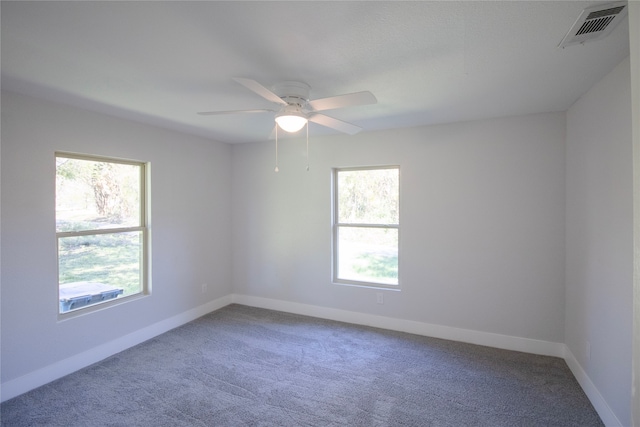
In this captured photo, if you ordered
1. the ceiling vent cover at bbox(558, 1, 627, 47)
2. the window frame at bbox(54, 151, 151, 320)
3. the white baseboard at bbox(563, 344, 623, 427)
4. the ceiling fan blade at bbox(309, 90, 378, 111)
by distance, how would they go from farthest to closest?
the window frame at bbox(54, 151, 151, 320) < the white baseboard at bbox(563, 344, 623, 427) < the ceiling fan blade at bbox(309, 90, 378, 111) < the ceiling vent cover at bbox(558, 1, 627, 47)

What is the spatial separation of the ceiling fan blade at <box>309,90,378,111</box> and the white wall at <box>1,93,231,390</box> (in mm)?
2355

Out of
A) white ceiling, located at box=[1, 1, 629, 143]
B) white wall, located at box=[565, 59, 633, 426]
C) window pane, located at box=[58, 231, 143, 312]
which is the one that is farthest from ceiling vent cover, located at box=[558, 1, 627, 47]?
window pane, located at box=[58, 231, 143, 312]

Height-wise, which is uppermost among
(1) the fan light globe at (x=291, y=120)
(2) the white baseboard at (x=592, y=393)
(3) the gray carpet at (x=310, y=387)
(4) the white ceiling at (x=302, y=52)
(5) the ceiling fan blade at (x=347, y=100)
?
(4) the white ceiling at (x=302, y=52)

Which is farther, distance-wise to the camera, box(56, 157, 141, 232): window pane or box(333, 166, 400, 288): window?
box(333, 166, 400, 288): window

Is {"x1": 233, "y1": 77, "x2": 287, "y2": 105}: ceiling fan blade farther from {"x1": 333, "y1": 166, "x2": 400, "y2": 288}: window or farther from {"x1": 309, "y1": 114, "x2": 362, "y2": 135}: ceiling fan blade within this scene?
{"x1": 333, "y1": 166, "x2": 400, "y2": 288}: window

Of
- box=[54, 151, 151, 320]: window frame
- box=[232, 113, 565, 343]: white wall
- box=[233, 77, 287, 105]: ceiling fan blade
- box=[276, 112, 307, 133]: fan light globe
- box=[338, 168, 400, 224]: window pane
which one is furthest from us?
box=[338, 168, 400, 224]: window pane

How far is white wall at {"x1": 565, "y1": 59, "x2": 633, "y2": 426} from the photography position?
6.41ft

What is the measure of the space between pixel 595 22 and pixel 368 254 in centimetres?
304

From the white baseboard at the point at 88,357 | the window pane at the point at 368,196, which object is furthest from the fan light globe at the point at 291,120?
the white baseboard at the point at 88,357

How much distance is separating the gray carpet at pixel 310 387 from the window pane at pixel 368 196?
1463mm

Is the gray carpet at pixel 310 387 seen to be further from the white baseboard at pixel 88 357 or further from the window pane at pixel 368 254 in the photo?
the window pane at pixel 368 254

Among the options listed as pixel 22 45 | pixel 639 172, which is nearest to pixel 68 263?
Answer: pixel 22 45

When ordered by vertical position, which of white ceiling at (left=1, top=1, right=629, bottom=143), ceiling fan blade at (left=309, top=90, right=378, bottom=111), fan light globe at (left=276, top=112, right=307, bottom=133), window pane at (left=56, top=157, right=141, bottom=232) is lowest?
window pane at (left=56, top=157, right=141, bottom=232)

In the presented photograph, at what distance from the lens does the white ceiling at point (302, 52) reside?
1.49 metres
